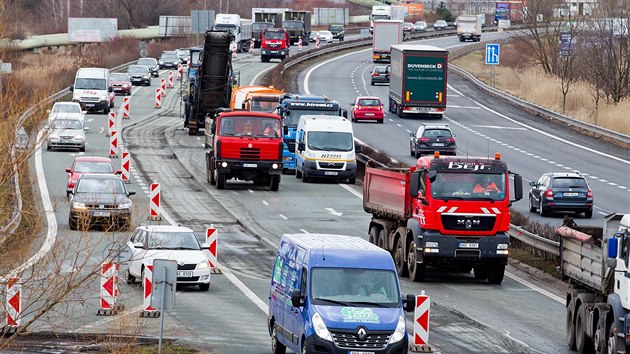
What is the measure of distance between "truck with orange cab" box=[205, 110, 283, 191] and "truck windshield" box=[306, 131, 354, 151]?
315 centimetres

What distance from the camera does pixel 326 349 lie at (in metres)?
18.4

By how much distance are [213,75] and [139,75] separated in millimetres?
34039

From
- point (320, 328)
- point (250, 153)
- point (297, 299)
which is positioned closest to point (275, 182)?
point (250, 153)

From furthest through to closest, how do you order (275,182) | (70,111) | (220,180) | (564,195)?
(70,111) → (275,182) → (220,180) → (564,195)

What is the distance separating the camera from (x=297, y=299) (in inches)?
742

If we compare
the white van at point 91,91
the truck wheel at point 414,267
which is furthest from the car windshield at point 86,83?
the truck wheel at point 414,267

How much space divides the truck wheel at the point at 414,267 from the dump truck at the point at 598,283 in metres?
6.46

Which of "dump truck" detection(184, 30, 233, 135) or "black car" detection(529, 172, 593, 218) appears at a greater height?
"dump truck" detection(184, 30, 233, 135)

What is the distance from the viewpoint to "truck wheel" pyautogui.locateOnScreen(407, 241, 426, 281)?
97.4ft

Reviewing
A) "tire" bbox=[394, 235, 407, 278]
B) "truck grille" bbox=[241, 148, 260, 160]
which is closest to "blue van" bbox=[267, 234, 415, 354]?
"tire" bbox=[394, 235, 407, 278]

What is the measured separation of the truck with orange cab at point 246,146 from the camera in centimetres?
4712

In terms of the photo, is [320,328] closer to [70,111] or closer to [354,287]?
[354,287]

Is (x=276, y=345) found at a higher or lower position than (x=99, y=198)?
higher

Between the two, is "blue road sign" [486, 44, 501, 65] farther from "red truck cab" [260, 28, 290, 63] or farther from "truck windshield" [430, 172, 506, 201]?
"truck windshield" [430, 172, 506, 201]
